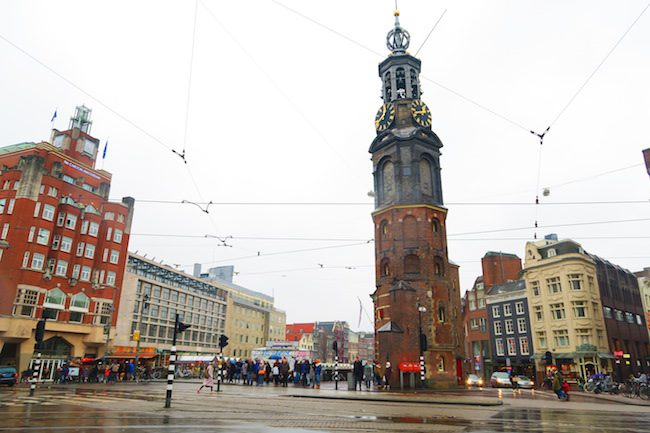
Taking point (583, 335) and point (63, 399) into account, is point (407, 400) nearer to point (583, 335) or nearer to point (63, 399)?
point (63, 399)

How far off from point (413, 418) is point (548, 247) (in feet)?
167

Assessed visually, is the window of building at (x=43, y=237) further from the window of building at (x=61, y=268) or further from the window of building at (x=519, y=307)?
the window of building at (x=519, y=307)

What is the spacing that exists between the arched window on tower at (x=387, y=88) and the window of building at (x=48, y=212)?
36.1 metres

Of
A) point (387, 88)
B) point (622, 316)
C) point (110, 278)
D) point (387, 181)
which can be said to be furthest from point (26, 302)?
point (622, 316)

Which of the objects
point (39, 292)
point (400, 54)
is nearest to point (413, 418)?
point (400, 54)

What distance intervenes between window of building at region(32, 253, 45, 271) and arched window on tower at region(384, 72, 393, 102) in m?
37.6

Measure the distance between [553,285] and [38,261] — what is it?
57137 millimetres

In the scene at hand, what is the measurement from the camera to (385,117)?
43156mm

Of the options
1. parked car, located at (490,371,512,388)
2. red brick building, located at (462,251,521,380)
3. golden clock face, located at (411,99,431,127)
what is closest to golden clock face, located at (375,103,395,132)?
golden clock face, located at (411,99,431,127)

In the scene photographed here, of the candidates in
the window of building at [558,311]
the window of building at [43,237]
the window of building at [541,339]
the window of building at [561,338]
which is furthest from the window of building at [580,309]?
the window of building at [43,237]

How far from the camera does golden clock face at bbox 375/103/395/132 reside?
140ft

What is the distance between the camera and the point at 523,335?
187 feet

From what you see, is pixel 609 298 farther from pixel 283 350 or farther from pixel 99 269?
pixel 99 269

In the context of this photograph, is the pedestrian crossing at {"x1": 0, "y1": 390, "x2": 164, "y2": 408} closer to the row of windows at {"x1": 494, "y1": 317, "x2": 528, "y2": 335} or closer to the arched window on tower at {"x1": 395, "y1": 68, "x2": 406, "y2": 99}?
the arched window on tower at {"x1": 395, "y1": 68, "x2": 406, "y2": 99}
